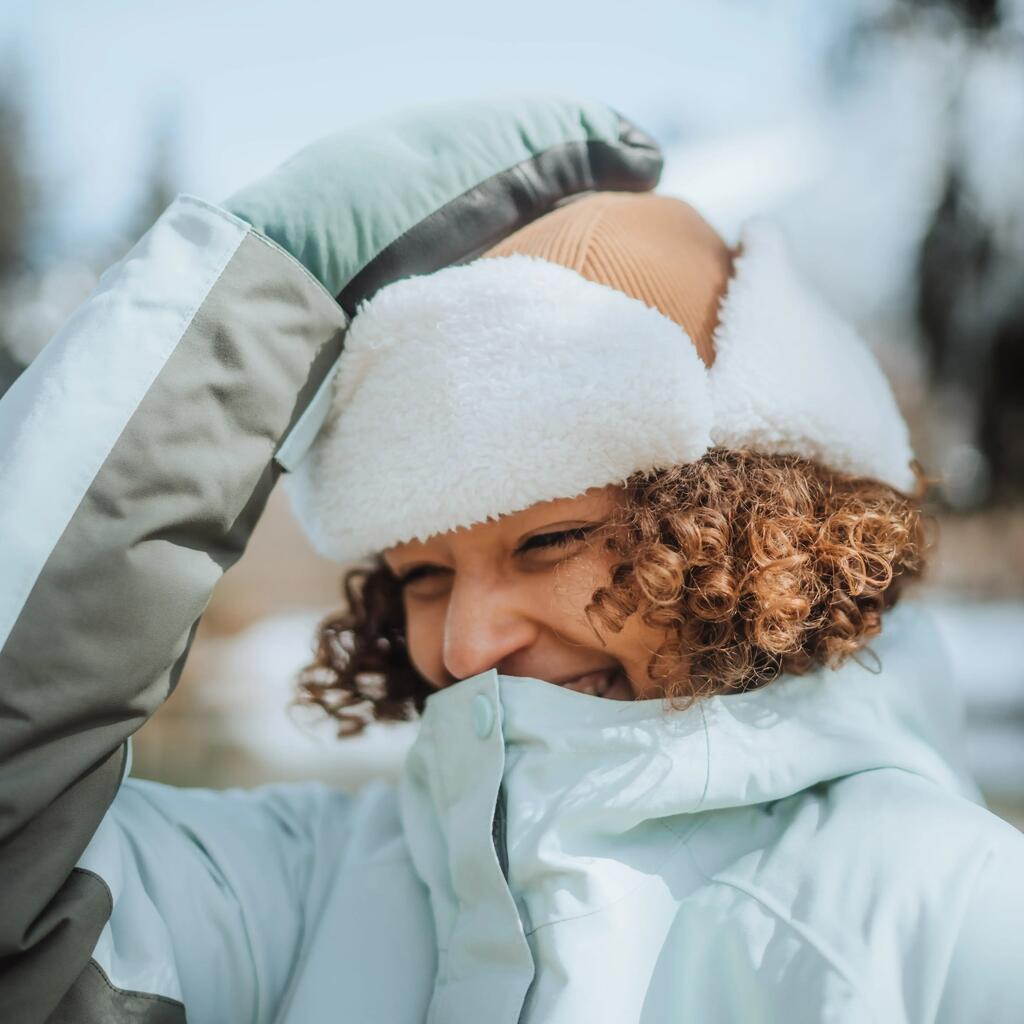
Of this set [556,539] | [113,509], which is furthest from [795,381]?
[113,509]

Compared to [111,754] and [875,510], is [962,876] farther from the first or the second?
[111,754]

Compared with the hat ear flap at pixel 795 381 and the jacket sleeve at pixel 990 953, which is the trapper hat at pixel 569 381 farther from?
the jacket sleeve at pixel 990 953

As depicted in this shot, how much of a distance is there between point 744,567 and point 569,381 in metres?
0.27

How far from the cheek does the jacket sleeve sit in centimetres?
62

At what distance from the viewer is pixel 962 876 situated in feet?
2.63

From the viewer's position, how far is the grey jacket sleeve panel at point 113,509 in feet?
2.75

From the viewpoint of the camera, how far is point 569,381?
97 cm

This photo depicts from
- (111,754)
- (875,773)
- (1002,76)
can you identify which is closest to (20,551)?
(111,754)

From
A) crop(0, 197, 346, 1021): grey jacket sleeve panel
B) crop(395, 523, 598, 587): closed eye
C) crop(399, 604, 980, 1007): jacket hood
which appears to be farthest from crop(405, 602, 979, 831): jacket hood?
crop(0, 197, 346, 1021): grey jacket sleeve panel

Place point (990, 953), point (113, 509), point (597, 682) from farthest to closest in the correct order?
point (597, 682)
point (113, 509)
point (990, 953)

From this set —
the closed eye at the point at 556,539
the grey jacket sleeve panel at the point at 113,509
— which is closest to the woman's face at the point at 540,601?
the closed eye at the point at 556,539

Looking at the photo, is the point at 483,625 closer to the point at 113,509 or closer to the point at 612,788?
the point at 612,788

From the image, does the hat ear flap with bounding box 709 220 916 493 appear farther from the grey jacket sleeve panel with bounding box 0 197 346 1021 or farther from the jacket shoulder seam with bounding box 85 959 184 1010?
the jacket shoulder seam with bounding box 85 959 184 1010

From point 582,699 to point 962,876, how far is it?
38cm
